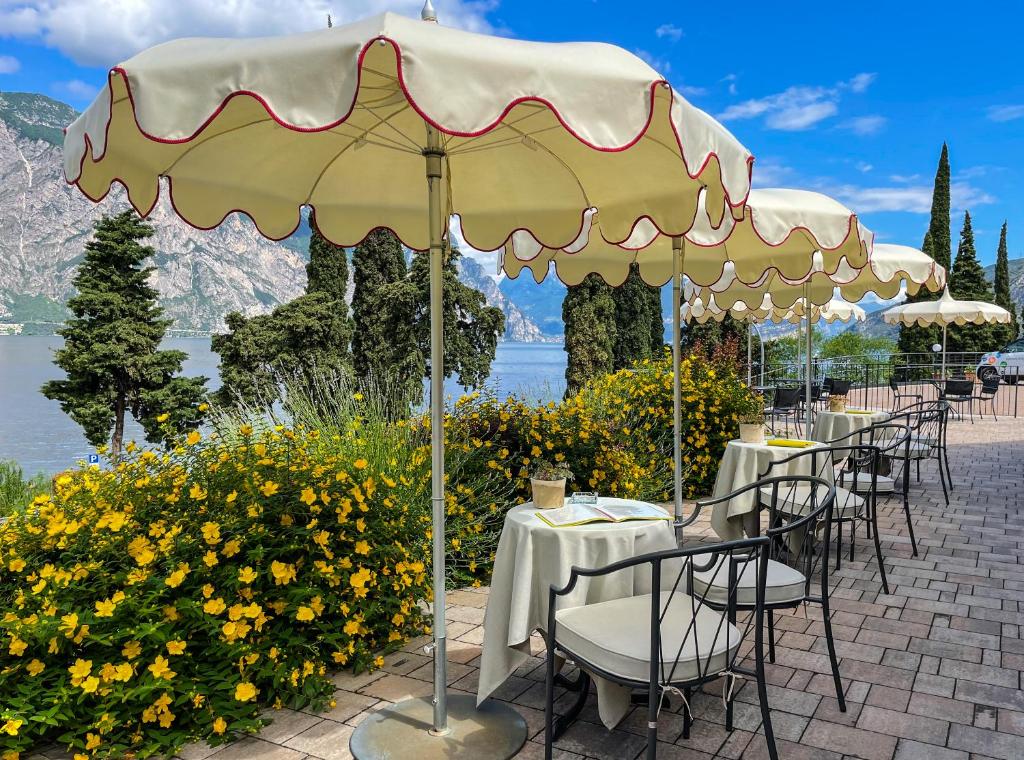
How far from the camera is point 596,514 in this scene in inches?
110

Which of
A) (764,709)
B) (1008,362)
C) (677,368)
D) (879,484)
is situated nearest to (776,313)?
(879,484)

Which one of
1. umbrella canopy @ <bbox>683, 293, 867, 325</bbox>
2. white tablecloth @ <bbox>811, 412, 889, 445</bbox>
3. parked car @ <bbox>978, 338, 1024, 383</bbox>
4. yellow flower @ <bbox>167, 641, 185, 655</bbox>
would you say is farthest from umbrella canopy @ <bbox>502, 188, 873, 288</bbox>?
parked car @ <bbox>978, 338, 1024, 383</bbox>

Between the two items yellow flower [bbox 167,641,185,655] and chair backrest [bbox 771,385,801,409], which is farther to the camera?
chair backrest [bbox 771,385,801,409]

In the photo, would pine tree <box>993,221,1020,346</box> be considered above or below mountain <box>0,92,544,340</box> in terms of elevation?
below

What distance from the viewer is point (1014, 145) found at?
198 ft

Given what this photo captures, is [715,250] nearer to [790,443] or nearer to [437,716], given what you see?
[790,443]

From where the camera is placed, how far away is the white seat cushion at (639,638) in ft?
6.88

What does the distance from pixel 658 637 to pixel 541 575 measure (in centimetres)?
69

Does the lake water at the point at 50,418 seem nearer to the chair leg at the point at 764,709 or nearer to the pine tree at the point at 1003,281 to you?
the chair leg at the point at 764,709

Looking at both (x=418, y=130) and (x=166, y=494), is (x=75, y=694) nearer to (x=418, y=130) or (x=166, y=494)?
(x=166, y=494)

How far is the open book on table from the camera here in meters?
2.70

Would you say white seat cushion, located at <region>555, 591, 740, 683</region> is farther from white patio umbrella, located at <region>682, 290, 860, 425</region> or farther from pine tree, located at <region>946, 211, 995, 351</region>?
pine tree, located at <region>946, 211, 995, 351</region>

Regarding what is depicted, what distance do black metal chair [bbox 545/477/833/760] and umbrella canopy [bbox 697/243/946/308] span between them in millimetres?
3090

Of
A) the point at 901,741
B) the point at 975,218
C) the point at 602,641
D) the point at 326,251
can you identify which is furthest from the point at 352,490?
the point at 975,218
